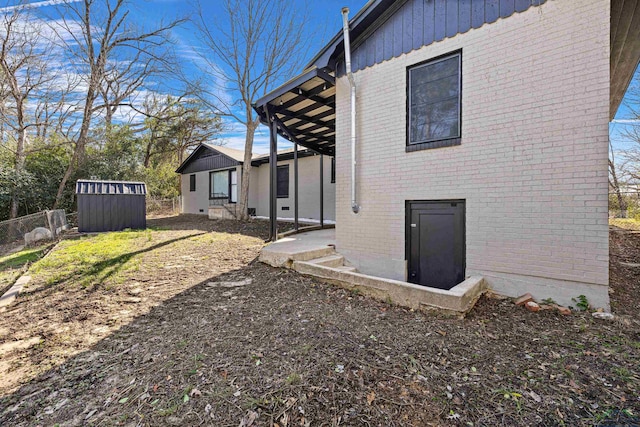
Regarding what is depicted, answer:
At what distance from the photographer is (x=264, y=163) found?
13.9m

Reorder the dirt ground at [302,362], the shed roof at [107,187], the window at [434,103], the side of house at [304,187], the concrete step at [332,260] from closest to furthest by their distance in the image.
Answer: the dirt ground at [302,362] < the window at [434,103] < the concrete step at [332,260] < the shed roof at [107,187] < the side of house at [304,187]

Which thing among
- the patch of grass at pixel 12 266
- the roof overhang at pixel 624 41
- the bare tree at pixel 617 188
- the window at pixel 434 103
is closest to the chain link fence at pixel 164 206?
→ the patch of grass at pixel 12 266

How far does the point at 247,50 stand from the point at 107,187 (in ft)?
22.1

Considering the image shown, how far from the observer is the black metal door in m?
4.07

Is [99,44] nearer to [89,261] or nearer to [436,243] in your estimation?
[89,261]

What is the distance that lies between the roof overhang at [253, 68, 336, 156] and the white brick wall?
1439 millimetres

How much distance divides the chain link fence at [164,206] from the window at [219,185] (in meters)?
4.07

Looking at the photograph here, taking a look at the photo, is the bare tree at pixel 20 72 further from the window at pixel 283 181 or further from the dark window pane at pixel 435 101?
the dark window pane at pixel 435 101

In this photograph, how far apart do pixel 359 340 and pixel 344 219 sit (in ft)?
9.29

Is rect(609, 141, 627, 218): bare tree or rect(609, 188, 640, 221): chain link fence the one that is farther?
rect(609, 141, 627, 218): bare tree

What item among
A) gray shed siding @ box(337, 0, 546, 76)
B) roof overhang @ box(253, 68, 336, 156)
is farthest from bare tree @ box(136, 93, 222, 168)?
gray shed siding @ box(337, 0, 546, 76)

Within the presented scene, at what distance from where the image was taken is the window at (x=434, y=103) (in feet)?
13.3

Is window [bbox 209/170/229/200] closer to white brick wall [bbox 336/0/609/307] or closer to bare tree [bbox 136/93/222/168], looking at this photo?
bare tree [bbox 136/93/222/168]

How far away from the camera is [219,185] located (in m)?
15.8
